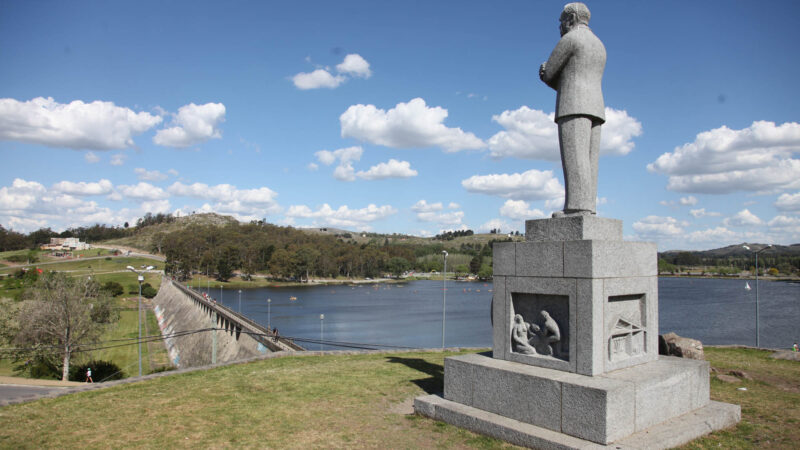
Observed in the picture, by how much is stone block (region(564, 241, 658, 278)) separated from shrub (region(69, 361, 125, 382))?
36.0 metres

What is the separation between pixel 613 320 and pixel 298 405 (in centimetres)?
492

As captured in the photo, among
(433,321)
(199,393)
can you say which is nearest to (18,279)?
(433,321)

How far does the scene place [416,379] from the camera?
9.70m

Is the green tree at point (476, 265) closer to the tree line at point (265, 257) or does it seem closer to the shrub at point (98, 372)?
the tree line at point (265, 257)

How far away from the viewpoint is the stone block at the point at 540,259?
662 centimetres

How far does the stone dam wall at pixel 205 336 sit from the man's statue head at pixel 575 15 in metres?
21.4

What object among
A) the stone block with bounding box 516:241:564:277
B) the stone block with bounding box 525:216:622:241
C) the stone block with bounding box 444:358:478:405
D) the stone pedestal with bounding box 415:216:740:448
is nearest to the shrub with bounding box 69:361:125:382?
the stone block with bounding box 444:358:478:405

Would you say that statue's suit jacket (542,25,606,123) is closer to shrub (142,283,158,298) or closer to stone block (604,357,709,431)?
stone block (604,357,709,431)

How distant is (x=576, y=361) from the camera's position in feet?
20.5

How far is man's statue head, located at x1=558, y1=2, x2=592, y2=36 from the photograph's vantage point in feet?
24.3

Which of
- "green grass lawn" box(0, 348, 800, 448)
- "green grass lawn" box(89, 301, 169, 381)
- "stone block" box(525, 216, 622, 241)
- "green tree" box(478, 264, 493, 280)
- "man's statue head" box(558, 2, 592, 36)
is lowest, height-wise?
"green grass lawn" box(89, 301, 169, 381)

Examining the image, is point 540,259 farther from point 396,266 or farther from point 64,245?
point 64,245

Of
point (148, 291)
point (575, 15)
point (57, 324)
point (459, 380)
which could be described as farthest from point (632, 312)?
point (148, 291)

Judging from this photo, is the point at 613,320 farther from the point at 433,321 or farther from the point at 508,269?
the point at 433,321
